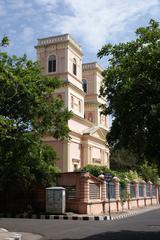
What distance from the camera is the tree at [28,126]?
2294cm

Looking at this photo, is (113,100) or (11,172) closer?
(113,100)

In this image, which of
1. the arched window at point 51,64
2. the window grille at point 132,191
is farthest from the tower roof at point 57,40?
the window grille at point 132,191

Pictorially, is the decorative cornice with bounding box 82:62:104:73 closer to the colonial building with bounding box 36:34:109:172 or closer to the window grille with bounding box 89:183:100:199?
the colonial building with bounding box 36:34:109:172

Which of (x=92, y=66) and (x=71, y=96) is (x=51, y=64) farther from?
(x=92, y=66)

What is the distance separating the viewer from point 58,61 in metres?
47.8

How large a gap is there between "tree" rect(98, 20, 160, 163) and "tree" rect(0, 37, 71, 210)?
7.26 metres

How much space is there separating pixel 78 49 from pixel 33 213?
27219mm

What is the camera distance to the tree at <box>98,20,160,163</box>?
13.3 m

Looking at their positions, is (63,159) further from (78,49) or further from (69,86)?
(78,49)

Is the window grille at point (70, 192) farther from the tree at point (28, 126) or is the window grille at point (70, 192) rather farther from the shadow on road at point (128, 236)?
the shadow on road at point (128, 236)

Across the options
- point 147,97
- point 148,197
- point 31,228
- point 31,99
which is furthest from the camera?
point 148,197

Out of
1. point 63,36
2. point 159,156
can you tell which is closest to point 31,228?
point 159,156

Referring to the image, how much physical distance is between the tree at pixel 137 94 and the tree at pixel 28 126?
7.26 meters

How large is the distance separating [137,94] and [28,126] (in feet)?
41.4
